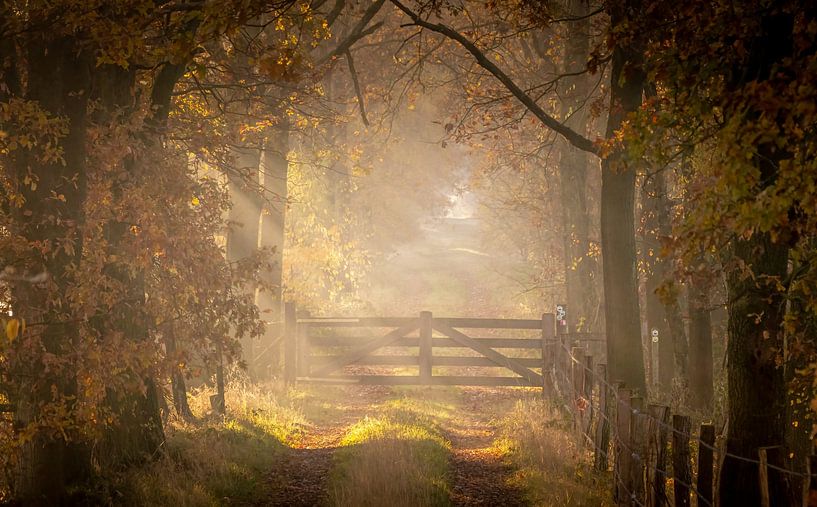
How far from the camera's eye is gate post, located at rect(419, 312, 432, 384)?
16156 mm

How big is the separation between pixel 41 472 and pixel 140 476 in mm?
1178

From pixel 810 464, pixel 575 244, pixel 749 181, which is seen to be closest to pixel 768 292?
pixel 749 181

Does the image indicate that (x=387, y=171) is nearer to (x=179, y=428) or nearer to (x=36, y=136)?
(x=179, y=428)

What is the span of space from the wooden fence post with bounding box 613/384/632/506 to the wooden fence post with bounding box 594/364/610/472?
96 cm

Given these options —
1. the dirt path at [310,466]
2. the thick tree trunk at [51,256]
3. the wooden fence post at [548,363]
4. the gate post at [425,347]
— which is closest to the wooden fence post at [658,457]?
the dirt path at [310,466]

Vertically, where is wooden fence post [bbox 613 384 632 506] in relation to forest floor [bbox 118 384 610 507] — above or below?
above

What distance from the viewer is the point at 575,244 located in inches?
700

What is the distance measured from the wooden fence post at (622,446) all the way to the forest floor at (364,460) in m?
0.28

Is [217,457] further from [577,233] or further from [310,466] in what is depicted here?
[577,233]

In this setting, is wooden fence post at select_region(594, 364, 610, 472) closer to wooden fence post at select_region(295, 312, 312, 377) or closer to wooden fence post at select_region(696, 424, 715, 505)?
wooden fence post at select_region(696, 424, 715, 505)

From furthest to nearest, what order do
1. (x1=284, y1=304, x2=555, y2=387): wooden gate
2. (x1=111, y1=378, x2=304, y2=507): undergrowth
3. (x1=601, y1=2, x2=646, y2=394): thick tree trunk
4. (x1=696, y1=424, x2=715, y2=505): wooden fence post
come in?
(x1=284, y1=304, x2=555, y2=387): wooden gate < (x1=601, y1=2, x2=646, y2=394): thick tree trunk < (x1=111, y1=378, x2=304, y2=507): undergrowth < (x1=696, y1=424, x2=715, y2=505): wooden fence post

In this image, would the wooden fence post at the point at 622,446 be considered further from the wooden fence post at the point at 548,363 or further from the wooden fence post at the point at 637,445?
the wooden fence post at the point at 548,363

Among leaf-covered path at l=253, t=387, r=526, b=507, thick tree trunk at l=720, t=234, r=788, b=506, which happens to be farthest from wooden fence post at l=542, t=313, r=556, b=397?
thick tree trunk at l=720, t=234, r=788, b=506

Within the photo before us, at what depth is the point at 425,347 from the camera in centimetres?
1620
